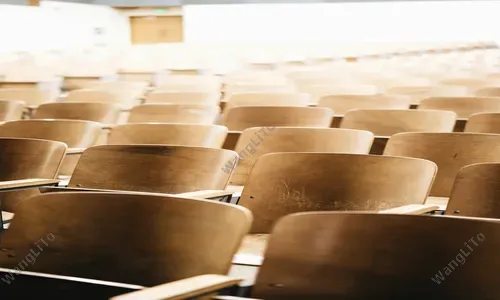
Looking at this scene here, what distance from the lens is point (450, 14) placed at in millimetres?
9867

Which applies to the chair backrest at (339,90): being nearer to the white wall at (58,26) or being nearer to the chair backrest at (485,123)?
the chair backrest at (485,123)

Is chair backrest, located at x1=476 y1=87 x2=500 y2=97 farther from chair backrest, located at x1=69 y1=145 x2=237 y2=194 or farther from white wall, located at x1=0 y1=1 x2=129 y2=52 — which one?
white wall, located at x1=0 y1=1 x2=129 y2=52

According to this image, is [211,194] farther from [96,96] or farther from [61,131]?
[96,96]

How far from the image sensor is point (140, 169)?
2.12 m

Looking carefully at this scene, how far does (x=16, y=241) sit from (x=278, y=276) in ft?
1.88

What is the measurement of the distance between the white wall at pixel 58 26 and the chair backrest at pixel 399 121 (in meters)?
6.53

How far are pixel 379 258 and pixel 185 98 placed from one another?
2846mm

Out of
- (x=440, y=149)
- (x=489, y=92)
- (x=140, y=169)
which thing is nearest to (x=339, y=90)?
(x=489, y=92)

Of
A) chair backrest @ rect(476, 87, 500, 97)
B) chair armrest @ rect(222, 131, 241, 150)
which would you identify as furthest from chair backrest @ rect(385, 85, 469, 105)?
chair armrest @ rect(222, 131, 241, 150)

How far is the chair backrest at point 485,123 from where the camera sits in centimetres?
270

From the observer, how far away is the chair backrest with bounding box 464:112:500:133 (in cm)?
270

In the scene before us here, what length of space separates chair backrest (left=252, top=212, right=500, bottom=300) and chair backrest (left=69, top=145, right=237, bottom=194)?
842mm

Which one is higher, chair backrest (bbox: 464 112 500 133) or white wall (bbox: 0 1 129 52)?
white wall (bbox: 0 1 129 52)

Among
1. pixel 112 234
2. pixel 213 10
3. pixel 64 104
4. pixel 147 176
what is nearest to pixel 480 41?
pixel 213 10
